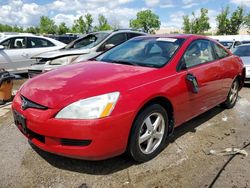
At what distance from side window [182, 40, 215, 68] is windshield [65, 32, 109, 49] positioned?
11.9 feet

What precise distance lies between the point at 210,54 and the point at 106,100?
2531 mm

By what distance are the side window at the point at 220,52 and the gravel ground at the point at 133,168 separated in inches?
58.2

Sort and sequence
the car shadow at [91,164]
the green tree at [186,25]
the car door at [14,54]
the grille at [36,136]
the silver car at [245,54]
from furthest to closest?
the green tree at [186,25]
the car door at [14,54]
the silver car at [245,54]
the car shadow at [91,164]
the grille at [36,136]

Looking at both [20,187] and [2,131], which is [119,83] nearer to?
[20,187]

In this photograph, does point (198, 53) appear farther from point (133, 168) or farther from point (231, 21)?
point (231, 21)

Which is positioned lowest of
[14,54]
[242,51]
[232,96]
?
[232,96]

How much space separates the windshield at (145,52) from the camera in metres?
3.81

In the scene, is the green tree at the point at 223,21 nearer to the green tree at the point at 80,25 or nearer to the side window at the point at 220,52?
the green tree at the point at 80,25

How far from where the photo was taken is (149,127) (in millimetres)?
3295

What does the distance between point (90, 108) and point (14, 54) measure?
684cm

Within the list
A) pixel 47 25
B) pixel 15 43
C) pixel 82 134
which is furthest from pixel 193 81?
pixel 47 25

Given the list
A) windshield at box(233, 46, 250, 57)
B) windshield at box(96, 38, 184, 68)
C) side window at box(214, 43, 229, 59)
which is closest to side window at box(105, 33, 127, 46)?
windshield at box(96, 38, 184, 68)

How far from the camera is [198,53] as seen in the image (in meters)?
4.30

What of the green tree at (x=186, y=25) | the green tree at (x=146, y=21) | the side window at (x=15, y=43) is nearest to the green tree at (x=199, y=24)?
the green tree at (x=186, y=25)
